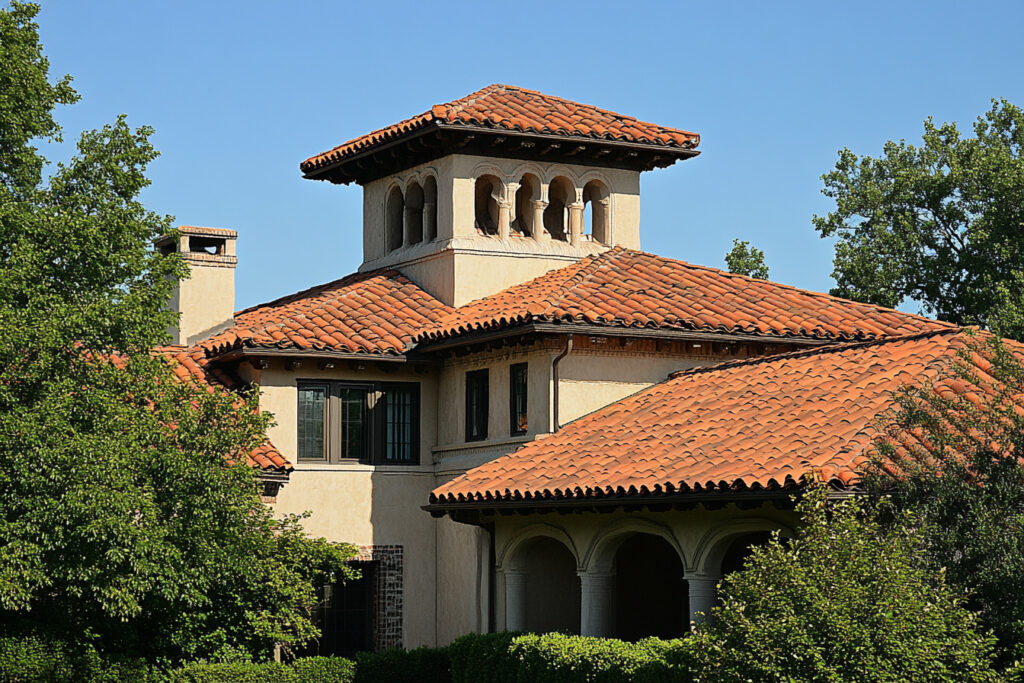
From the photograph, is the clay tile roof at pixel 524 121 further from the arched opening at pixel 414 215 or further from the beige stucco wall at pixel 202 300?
the beige stucco wall at pixel 202 300

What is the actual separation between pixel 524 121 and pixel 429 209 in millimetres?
2696

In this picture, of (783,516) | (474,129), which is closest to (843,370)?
(783,516)

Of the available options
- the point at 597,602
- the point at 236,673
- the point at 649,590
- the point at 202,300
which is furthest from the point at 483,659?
the point at 202,300

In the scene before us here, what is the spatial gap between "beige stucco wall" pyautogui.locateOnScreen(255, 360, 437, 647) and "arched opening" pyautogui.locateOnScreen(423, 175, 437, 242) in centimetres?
356

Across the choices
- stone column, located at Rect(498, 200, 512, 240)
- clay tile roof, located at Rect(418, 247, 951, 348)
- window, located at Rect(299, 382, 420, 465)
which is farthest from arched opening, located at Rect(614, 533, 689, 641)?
stone column, located at Rect(498, 200, 512, 240)

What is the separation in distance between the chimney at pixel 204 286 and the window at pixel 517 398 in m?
5.86

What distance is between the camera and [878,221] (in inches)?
1699

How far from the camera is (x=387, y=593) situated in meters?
27.1

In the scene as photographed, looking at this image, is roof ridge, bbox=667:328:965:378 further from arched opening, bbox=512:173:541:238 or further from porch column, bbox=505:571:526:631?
arched opening, bbox=512:173:541:238

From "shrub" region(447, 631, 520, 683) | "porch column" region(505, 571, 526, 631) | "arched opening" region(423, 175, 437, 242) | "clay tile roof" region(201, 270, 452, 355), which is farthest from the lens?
"arched opening" region(423, 175, 437, 242)

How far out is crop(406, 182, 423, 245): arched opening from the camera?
31141 millimetres

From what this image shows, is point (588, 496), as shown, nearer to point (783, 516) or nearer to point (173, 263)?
Answer: point (783, 516)

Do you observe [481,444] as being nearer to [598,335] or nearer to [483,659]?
[598,335]

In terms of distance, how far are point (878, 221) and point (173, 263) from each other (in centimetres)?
2678
